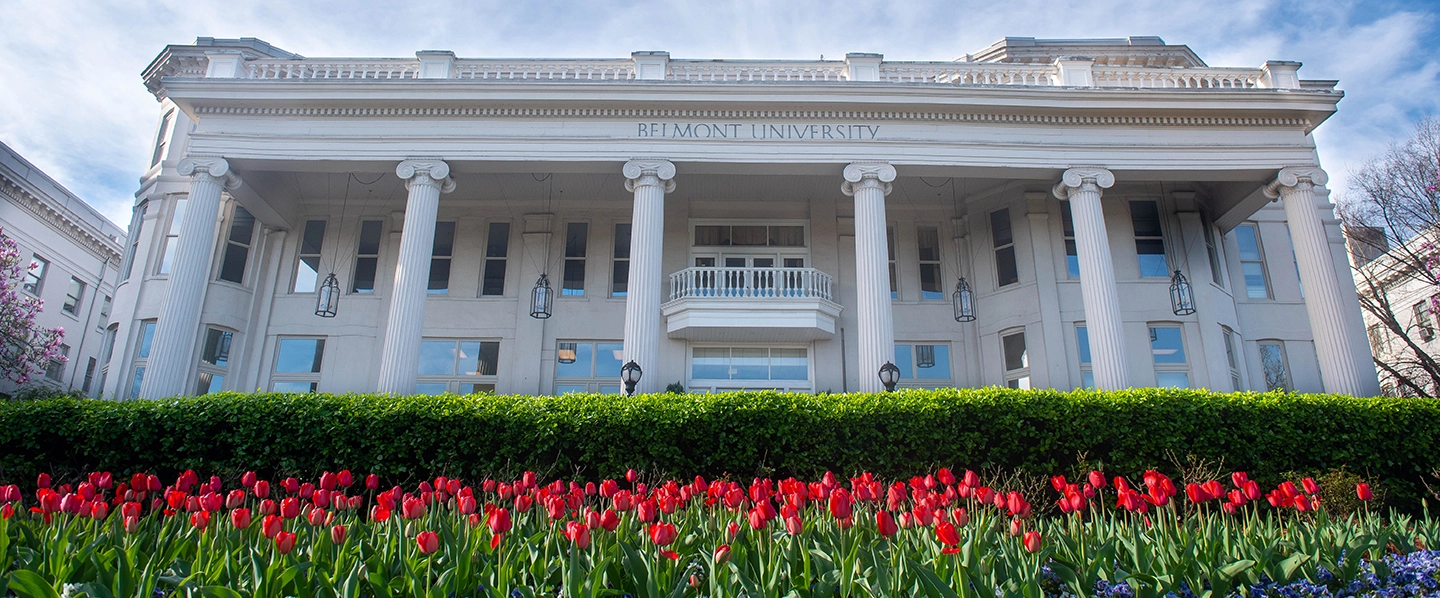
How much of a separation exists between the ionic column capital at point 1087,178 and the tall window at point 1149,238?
3.28 metres

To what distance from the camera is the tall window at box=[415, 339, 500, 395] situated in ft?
61.5

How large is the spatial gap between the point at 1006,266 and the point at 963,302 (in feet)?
7.77

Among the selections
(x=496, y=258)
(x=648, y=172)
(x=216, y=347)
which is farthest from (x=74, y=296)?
(x=648, y=172)

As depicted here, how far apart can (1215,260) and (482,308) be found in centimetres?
1803

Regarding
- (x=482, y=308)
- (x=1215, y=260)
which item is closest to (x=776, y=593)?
(x=482, y=308)

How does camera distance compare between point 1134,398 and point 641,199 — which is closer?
point 1134,398

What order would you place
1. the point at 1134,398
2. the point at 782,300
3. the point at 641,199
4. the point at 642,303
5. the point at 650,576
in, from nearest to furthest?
the point at 650,576, the point at 1134,398, the point at 642,303, the point at 641,199, the point at 782,300

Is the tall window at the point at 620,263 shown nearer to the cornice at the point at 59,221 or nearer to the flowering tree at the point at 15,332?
the flowering tree at the point at 15,332

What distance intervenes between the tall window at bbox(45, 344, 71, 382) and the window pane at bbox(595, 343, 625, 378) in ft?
80.1

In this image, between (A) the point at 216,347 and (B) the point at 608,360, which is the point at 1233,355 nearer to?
(B) the point at 608,360

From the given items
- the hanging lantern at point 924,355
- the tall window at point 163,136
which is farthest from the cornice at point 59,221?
the hanging lantern at point 924,355

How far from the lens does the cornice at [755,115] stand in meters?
16.7

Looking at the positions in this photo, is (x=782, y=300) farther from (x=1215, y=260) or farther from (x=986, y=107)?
(x=1215, y=260)

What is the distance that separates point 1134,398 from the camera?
37.5ft
